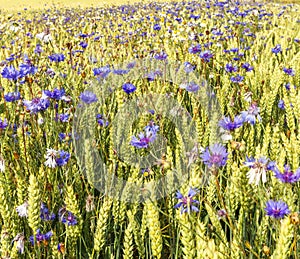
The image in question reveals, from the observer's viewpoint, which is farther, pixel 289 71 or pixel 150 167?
pixel 289 71

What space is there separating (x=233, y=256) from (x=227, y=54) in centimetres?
290

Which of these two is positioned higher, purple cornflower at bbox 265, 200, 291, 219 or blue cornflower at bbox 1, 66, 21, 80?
blue cornflower at bbox 1, 66, 21, 80

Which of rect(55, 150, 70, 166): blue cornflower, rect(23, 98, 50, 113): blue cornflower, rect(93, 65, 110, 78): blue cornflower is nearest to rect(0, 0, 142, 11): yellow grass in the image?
rect(93, 65, 110, 78): blue cornflower

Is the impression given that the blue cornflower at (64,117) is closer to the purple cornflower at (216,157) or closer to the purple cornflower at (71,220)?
the purple cornflower at (71,220)

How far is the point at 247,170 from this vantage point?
1247 millimetres

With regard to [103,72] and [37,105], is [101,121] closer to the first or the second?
[37,105]

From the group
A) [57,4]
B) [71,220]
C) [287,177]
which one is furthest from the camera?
[57,4]

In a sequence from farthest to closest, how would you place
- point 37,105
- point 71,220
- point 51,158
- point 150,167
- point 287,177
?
point 37,105 < point 150,167 < point 51,158 < point 71,220 < point 287,177

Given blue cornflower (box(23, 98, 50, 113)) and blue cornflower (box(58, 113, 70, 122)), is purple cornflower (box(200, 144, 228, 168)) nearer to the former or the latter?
blue cornflower (box(23, 98, 50, 113))

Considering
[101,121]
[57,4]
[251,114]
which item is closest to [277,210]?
[251,114]

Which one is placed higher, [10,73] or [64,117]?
[10,73]

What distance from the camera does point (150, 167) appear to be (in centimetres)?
176

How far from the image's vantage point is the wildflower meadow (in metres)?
1.18

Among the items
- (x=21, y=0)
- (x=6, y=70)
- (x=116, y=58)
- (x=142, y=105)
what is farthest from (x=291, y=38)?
(x=21, y=0)
